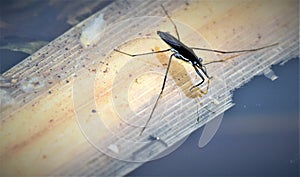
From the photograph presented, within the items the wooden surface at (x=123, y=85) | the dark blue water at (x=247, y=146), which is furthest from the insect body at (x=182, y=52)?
the dark blue water at (x=247, y=146)

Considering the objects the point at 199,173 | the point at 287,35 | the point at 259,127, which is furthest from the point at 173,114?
the point at 287,35

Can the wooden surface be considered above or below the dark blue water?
above

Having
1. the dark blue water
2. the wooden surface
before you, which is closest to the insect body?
the wooden surface

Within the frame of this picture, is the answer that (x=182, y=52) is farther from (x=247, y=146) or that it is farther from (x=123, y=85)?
(x=247, y=146)

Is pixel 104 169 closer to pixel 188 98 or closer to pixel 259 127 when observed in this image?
pixel 188 98

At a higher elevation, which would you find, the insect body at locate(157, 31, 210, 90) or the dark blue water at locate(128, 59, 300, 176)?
the insect body at locate(157, 31, 210, 90)

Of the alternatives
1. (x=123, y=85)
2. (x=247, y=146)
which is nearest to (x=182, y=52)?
(x=123, y=85)

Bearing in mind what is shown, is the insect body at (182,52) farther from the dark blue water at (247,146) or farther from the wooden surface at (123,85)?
the dark blue water at (247,146)

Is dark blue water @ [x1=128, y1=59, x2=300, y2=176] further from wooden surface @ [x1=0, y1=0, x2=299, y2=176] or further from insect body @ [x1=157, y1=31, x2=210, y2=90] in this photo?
insect body @ [x1=157, y1=31, x2=210, y2=90]
